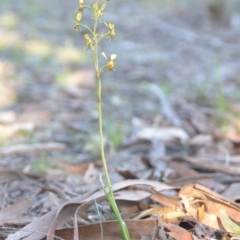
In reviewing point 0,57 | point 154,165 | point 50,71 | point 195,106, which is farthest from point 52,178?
point 0,57

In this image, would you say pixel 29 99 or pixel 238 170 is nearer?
pixel 238 170

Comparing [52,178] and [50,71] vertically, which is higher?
[50,71]

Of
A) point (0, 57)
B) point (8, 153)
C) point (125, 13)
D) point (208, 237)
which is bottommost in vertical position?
point (208, 237)

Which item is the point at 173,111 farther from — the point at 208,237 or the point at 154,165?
the point at 208,237

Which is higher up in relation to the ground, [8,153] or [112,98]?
[112,98]

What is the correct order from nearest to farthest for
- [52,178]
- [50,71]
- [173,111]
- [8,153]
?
[52,178] < [8,153] < [173,111] < [50,71]

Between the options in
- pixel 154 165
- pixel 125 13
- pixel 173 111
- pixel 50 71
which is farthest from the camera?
pixel 125 13

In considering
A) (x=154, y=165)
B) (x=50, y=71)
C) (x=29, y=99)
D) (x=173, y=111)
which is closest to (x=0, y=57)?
(x=50, y=71)

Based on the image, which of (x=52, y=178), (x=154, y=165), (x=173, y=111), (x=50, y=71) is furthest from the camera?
(x=50, y=71)

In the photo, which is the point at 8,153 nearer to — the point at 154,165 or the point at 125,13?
the point at 154,165
